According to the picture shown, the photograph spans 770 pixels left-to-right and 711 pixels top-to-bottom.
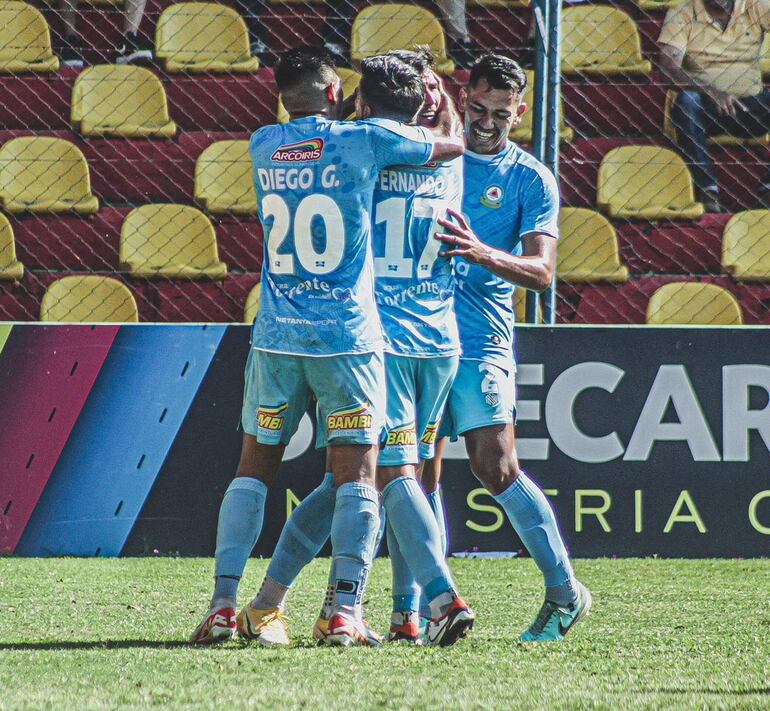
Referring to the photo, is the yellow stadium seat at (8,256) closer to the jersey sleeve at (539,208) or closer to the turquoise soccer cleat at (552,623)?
the jersey sleeve at (539,208)

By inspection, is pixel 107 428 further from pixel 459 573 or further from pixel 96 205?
pixel 96 205

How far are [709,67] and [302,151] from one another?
532 cm

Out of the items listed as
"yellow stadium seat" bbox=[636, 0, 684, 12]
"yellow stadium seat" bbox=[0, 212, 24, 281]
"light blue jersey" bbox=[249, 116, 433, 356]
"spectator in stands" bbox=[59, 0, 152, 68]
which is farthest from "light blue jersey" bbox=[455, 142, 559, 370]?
"yellow stadium seat" bbox=[636, 0, 684, 12]

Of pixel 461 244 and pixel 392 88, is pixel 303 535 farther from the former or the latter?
pixel 392 88

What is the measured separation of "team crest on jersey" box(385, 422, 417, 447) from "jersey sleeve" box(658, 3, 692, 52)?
5.12m

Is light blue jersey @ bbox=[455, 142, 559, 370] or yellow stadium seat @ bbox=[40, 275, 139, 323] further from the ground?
light blue jersey @ bbox=[455, 142, 559, 370]

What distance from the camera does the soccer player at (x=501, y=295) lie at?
3.72 metres

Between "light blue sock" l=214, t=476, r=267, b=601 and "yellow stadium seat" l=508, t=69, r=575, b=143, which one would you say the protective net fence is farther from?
"light blue sock" l=214, t=476, r=267, b=601

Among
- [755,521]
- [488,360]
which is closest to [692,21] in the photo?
[755,521]

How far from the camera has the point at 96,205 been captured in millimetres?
7781

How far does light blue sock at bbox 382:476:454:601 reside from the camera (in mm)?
3461

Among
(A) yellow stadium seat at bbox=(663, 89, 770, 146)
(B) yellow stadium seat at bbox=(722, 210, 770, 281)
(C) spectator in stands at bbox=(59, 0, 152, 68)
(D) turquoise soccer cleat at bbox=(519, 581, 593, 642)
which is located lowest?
(B) yellow stadium seat at bbox=(722, 210, 770, 281)

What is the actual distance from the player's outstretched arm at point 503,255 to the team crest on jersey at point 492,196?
0.21 meters

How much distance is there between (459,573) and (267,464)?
6.79ft
